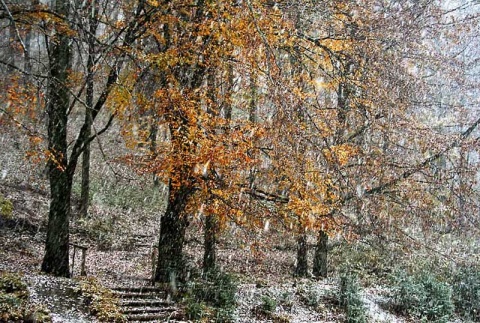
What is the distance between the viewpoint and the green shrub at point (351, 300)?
12313mm

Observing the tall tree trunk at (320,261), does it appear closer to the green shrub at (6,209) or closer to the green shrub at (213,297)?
the green shrub at (213,297)

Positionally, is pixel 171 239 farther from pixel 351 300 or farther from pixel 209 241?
pixel 351 300

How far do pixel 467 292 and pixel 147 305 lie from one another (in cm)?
1208

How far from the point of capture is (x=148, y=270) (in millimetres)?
14773

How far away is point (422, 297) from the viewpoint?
14.2 metres

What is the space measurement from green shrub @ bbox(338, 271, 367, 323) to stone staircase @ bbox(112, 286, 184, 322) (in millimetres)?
5158

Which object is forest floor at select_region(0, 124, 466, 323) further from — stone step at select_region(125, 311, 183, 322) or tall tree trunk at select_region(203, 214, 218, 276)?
stone step at select_region(125, 311, 183, 322)

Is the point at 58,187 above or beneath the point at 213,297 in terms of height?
above

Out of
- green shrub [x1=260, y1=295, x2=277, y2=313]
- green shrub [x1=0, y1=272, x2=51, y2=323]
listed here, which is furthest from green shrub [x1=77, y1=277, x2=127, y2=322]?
green shrub [x1=260, y1=295, x2=277, y2=313]

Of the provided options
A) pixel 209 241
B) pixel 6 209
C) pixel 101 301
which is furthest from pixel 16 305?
pixel 6 209

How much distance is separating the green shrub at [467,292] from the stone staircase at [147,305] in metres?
10.4

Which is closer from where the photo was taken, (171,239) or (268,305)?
(171,239)

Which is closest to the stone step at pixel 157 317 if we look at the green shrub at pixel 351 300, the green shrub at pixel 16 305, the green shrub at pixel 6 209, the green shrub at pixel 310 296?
the green shrub at pixel 16 305

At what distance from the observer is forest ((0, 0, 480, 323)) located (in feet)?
28.4
